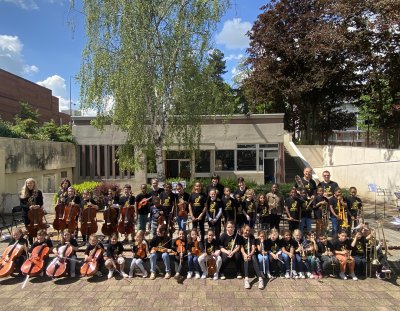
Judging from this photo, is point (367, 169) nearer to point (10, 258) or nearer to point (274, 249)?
point (274, 249)

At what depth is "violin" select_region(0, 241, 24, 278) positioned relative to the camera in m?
7.59

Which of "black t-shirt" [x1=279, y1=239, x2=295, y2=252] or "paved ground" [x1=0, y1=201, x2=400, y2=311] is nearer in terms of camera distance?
"paved ground" [x1=0, y1=201, x2=400, y2=311]

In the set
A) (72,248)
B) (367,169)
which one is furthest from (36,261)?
(367,169)

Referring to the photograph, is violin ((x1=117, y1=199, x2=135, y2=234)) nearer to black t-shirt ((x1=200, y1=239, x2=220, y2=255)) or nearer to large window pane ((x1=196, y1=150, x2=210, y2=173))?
black t-shirt ((x1=200, y1=239, x2=220, y2=255))

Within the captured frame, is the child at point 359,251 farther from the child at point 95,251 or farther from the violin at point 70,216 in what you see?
the violin at point 70,216

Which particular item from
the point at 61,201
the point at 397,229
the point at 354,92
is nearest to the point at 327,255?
the point at 397,229

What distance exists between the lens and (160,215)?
8.96m

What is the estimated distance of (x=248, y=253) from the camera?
7.76 m

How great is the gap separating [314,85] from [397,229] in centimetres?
1418

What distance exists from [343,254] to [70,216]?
6610 millimetres

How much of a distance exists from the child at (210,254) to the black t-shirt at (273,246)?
1.13 metres

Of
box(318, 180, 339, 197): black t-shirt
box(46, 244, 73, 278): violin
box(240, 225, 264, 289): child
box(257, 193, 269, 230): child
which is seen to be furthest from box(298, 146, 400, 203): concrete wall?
box(46, 244, 73, 278): violin

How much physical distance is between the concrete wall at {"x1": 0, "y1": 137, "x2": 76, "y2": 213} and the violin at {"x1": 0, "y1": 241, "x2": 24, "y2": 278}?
270 inches

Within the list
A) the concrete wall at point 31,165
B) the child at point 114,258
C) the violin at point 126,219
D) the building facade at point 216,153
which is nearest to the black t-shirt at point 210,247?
the child at point 114,258
